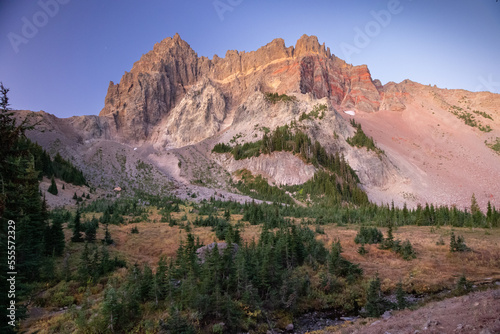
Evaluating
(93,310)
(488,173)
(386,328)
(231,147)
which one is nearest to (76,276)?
(93,310)

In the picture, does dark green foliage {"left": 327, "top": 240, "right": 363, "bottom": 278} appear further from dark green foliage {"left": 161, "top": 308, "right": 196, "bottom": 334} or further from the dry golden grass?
dark green foliage {"left": 161, "top": 308, "right": 196, "bottom": 334}

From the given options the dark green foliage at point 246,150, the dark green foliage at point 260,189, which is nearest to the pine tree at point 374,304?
the dark green foliage at point 260,189

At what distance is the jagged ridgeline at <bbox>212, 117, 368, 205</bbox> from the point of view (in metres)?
70.5

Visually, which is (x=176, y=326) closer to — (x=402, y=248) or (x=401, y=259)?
(x=401, y=259)

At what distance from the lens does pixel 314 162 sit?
81750 mm

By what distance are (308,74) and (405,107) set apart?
4987cm

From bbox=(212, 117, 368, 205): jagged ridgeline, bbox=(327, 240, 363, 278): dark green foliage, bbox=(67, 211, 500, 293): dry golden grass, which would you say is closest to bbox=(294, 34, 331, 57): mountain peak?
bbox=(212, 117, 368, 205): jagged ridgeline

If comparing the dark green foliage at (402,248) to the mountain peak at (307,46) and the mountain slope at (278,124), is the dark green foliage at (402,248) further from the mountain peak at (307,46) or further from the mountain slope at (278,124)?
the mountain peak at (307,46)

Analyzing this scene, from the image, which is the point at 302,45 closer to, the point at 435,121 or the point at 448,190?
the point at 435,121

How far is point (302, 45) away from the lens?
146 m

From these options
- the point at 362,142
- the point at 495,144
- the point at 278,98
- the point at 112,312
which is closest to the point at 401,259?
the point at 112,312

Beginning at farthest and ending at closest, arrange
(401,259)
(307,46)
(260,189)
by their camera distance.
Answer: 1. (307,46)
2. (260,189)
3. (401,259)

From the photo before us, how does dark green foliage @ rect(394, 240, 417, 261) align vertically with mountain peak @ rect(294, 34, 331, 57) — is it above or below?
below

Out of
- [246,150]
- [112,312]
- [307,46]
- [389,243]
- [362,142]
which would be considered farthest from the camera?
[307,46]
